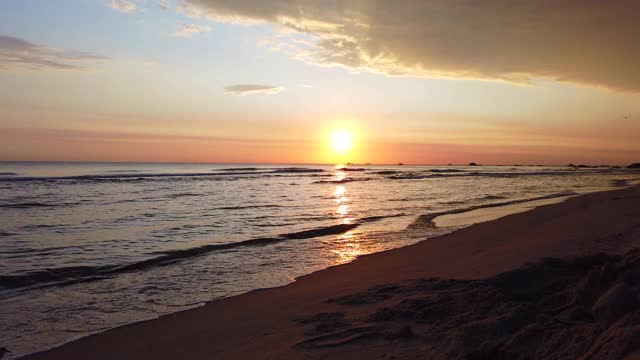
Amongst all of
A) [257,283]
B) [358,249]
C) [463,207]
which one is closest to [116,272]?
[257,283]

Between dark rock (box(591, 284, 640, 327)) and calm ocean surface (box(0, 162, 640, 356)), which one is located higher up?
dark rock (box(591, 284, 640, 327))

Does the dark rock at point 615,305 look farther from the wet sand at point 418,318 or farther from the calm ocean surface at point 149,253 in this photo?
the calm ocean surface at point 149,253

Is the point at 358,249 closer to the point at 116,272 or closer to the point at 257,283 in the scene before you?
the point at 257,283

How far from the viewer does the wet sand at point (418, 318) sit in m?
3.90

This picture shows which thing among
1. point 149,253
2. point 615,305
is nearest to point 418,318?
point 615,305

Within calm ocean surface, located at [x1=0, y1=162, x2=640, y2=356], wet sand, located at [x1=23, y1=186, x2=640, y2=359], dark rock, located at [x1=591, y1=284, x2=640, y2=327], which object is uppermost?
dark rock, located at [x1=591, y1=284, x2=640, y2=327]

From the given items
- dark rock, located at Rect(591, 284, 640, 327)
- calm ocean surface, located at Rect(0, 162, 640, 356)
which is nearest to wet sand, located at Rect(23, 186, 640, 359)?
dark rock, located at Rect(591, 284, 640, 327)

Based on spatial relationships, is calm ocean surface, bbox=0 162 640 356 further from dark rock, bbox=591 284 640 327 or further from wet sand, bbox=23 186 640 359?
dark rock, bbox=591 284 640 327

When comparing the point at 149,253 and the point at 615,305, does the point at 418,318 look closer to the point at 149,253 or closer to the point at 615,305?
the point at 615,305

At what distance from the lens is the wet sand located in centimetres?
390

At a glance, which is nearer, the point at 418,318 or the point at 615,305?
the point at 615,305

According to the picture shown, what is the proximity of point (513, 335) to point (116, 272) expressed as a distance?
8.01 meters

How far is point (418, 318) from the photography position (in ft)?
16.8

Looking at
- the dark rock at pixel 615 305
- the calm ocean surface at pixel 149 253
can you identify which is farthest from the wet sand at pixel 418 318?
the calm ocean surface at pixel 149 253
